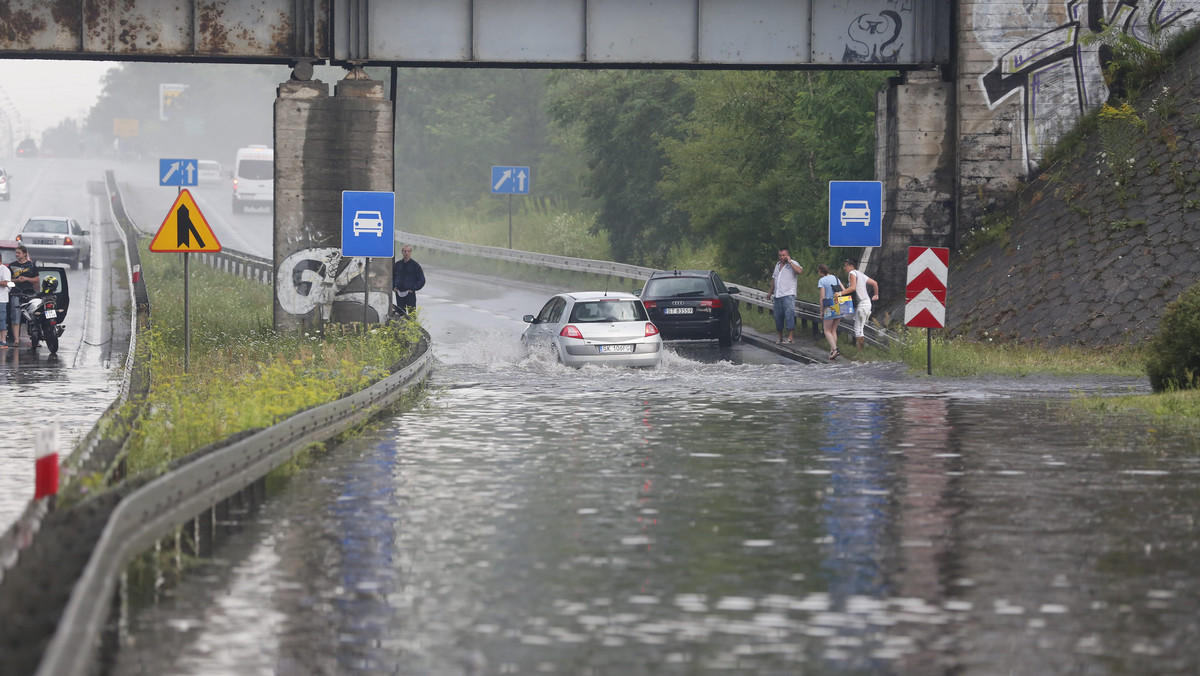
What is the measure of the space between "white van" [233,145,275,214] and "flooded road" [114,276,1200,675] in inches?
2657

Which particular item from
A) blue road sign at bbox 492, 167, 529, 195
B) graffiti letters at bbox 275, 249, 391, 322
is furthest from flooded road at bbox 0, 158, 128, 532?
blue road sign at bbox 492, 167, 529, 195

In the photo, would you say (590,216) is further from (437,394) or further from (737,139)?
(437,394)

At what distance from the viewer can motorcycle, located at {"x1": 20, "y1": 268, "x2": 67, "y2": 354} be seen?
28719 millimetres

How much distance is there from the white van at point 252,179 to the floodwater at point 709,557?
67857 millimetres

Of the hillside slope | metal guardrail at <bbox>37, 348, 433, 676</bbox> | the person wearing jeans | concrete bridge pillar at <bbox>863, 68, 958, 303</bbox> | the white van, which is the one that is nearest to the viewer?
metal guardrail at <bbox>37, 348, 433, 676</bbox>

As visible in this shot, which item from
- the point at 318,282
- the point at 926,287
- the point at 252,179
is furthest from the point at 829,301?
the point at 252,179

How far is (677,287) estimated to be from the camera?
3356 centimetres

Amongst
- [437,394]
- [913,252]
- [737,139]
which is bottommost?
[437,394]

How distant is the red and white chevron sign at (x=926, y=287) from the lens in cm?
2534

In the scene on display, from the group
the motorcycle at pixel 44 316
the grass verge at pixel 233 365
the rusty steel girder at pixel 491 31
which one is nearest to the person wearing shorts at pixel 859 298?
the rusty steel girder at pixel 491 31

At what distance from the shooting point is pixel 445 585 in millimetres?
8859

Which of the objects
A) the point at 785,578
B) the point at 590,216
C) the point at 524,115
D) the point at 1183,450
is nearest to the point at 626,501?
the point at 785,578

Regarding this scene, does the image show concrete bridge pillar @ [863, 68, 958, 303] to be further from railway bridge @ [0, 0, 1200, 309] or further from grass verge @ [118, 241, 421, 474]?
grass verge @ [118, 241, 421, 474]

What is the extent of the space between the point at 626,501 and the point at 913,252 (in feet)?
46.4
